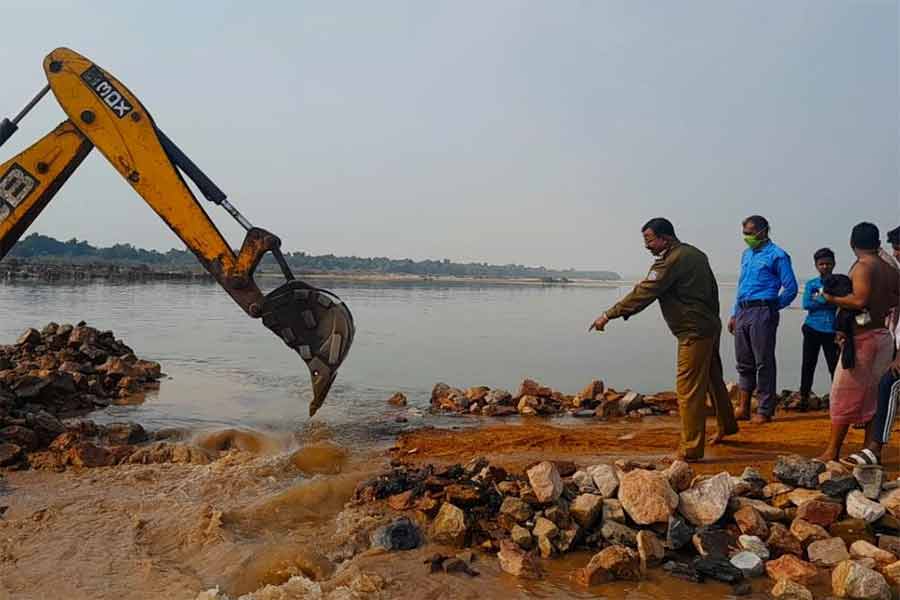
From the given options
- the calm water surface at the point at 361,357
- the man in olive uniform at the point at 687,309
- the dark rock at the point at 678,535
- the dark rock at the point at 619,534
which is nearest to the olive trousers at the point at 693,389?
the man in olive uniform at the point at 687,309

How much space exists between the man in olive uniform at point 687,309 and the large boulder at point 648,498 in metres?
1.15

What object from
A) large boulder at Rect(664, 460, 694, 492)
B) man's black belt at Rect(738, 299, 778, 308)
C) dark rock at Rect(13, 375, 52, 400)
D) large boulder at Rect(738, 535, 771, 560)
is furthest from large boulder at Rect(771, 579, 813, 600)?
dark rock at Rect(13, 375, 52, 400)

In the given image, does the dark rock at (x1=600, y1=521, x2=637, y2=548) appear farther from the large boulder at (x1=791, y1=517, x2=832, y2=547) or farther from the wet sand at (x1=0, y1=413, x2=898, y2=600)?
the large boulder at (x1=791, y1=517, x2=832, y2=547)

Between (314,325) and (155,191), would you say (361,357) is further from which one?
(155,191)

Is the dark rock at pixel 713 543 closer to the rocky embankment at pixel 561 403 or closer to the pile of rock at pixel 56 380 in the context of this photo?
the rocky embankment at pixel 561 403

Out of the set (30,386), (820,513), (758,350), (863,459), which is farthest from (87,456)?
(758,350)

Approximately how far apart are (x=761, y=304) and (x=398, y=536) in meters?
4.83

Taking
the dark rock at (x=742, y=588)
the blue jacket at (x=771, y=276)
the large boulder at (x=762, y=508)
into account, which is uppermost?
the blue jacket at (x=771, y=276)

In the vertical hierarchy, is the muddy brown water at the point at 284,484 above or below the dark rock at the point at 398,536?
below

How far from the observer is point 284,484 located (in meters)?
5.34

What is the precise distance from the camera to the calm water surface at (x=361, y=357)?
8711 mm

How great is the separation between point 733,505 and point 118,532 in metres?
4.07

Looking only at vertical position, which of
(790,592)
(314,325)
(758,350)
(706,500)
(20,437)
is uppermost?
(314,325)

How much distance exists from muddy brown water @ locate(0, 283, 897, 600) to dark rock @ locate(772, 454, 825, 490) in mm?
590
